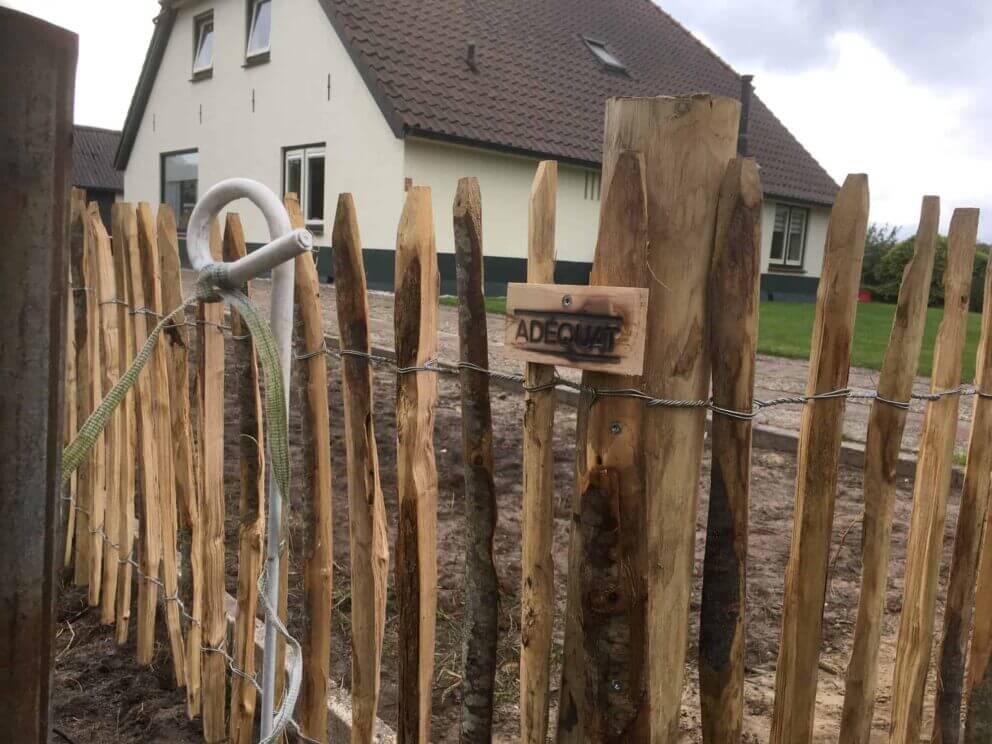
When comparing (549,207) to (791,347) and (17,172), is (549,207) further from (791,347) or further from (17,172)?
(791,347)

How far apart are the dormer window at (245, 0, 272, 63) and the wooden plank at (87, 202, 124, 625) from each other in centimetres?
1375

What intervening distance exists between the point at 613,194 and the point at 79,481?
9.72 ft

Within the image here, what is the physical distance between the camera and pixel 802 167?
19.7m

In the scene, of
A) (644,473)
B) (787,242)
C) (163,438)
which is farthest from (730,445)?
(787,242)

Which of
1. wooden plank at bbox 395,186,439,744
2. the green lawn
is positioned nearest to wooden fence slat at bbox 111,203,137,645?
wooden plank at bbox 395,186,439,744

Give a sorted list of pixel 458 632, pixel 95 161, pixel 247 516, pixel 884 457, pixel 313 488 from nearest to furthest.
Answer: pixel 884 457, pixel 313 488, pixel 247 516, pixel 458 632, pixel 95 161

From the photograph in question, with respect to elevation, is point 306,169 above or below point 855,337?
above

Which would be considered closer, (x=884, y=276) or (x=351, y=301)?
(x=351, y=301)

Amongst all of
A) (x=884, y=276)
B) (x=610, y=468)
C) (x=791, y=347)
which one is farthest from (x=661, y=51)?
(x=610, y=468)

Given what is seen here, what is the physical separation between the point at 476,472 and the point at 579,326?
1.58 feet

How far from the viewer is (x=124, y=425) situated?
9.71 ft

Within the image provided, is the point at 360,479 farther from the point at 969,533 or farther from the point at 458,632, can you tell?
the point at 969,533

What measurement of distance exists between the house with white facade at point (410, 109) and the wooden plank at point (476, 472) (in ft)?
37.3

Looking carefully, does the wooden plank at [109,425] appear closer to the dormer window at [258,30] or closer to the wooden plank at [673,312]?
the wooden plank at [673,312]
